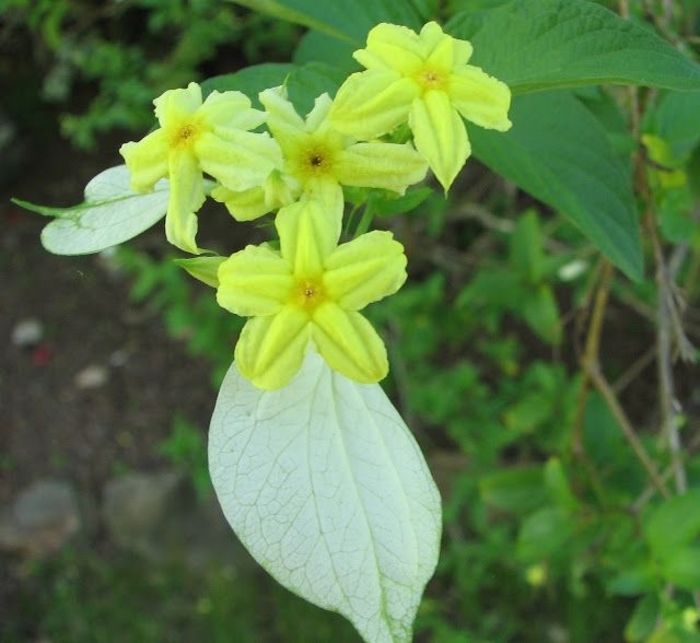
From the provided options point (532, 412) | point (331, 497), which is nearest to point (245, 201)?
point (331, 497)

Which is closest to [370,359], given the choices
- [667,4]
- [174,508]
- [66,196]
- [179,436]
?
[667,4]

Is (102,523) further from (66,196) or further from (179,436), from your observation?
(66,196)

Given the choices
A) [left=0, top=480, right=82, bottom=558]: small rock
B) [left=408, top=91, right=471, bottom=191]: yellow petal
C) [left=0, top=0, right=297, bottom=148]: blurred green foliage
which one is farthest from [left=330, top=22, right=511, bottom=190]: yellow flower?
[left=0, top=480, right=82, bottom=558]: small rock

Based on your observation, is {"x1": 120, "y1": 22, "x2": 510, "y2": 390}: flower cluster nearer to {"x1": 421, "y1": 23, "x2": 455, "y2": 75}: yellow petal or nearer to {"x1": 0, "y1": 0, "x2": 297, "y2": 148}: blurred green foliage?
{"x1": 421, "y1": 23, "x2": 455, "y2": 75}: yellow petal

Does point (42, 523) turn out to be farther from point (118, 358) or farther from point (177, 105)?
point (177, 105)

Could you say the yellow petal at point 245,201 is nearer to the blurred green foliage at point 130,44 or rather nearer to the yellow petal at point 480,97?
the yellow petal at point 480,97

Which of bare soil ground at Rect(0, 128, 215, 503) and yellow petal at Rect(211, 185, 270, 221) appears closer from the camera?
yellow petal at Rect(211, 185, 270, 221)
